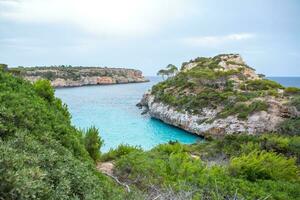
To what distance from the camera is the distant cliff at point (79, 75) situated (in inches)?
3637

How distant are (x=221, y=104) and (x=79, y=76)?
77.9 meters

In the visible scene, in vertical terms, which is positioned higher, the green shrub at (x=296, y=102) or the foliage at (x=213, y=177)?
the green shrub at (x=296, y=102)

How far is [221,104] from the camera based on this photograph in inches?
1208

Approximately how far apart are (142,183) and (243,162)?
3.81 meters

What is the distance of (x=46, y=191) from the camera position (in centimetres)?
351

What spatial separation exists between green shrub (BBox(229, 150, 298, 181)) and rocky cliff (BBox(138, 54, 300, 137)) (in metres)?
15.1

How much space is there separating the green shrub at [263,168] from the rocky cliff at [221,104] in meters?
15.1

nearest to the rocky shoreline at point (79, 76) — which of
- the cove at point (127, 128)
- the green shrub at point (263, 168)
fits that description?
the cove at point (127, 128)

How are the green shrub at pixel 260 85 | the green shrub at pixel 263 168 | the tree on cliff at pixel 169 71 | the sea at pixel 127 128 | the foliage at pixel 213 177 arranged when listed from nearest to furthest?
the foliage at pixel 213 177 → the green shrub at pixel 263 168 → the sea at pixel 127 128 → the green shrub at pixel 260 85 → the tree on cliff at pixel 169 71

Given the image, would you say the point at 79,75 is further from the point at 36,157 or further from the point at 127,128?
the point at 36,157

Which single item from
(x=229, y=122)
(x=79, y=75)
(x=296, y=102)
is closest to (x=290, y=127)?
(x=296, y=102)

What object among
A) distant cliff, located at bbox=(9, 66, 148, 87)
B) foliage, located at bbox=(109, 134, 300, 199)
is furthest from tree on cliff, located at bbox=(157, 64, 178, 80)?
foliage, located at bbox=(109, 134, 300, 199)

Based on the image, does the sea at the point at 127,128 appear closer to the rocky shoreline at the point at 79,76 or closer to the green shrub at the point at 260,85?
the green shrub at the point at 260,85

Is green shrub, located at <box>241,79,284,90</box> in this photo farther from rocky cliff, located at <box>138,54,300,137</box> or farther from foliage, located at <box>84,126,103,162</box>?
foliage, located at <box>84,126,103,162</box>
